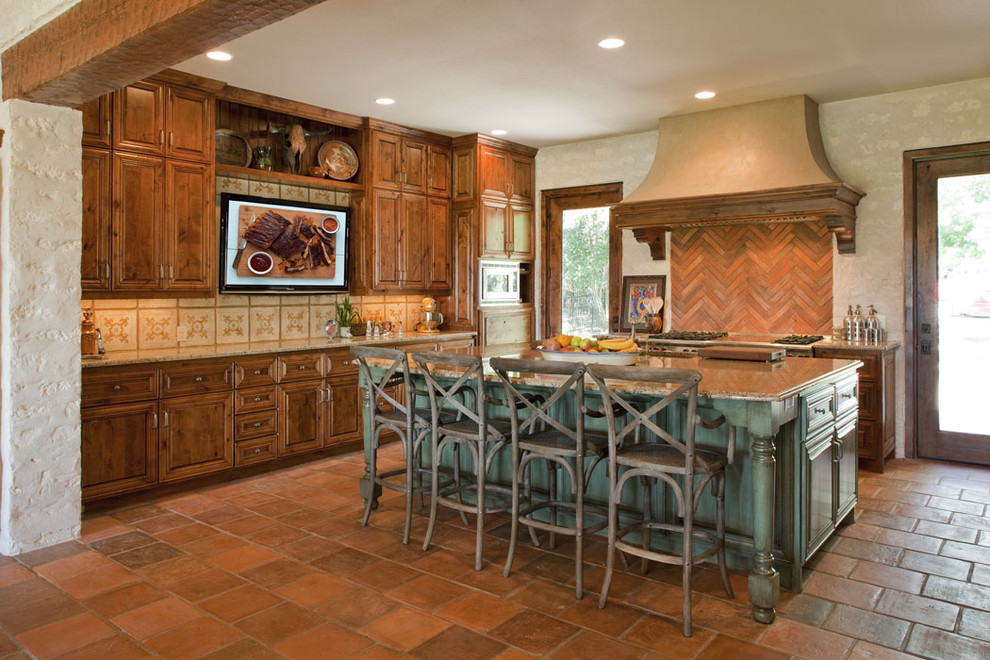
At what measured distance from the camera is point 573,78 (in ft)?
15.7

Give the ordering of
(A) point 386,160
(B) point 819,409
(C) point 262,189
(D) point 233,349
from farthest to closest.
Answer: (A) point 386,160
(C) point 262,189
(D) point 233,349
(B) point 819,409

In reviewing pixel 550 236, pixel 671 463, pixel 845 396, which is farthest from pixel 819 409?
pixel 550 236

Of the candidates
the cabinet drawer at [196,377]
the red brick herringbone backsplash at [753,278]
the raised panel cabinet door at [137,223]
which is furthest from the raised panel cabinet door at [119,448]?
the red brick herringbone backsplash at [753,278]

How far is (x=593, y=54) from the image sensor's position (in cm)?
429

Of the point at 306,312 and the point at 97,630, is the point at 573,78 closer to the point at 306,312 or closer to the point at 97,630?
the point at 306,312

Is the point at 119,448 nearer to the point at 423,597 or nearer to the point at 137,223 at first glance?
the point at 137,223

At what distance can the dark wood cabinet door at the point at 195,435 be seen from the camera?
427cm

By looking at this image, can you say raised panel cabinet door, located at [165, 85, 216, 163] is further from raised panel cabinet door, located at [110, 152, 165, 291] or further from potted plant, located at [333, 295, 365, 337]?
potted plant, located at [333, 295, 365, 337]

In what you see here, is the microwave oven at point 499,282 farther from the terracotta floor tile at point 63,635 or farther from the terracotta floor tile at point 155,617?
the terracotta floor tile at point 63,635

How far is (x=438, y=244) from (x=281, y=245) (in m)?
1.64

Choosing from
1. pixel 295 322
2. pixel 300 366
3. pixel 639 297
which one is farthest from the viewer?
pixel 639 297

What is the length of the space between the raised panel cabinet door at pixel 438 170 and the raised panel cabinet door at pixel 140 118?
2.50 meters

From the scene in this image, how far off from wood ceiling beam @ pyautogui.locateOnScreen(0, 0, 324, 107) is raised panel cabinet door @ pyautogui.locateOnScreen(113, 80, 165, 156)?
833mm

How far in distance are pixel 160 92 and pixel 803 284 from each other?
16.6 ft
